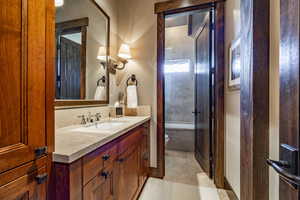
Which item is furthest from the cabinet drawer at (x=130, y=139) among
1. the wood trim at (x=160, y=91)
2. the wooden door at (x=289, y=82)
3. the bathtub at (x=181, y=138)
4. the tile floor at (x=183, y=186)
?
the bathtub at (x=181, y=138)

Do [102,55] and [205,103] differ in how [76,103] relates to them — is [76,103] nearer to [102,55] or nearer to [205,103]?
[102,55]

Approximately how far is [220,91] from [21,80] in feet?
6.56

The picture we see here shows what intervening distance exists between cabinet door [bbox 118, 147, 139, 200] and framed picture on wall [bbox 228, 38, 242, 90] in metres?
1.25

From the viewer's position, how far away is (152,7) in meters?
2.31

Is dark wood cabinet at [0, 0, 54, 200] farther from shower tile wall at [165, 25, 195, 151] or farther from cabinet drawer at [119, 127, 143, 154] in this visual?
shower tile wall at [165, 25, 195, 151]

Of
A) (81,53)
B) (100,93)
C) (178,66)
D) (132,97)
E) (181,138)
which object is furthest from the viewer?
(178,66)

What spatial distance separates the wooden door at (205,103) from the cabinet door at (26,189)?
6.59ft

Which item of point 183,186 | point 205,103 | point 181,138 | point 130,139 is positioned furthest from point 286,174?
point 181,138

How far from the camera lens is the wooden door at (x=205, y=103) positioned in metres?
2.25

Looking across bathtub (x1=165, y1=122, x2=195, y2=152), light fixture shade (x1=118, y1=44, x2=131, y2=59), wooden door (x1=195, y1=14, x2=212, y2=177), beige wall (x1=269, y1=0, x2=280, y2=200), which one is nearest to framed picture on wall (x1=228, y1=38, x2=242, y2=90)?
wooden door (x1=195, y1=14, x2=212, y2=177)

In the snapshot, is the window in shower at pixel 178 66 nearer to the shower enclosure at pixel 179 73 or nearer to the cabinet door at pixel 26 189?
the shower enclosure at pixel 179 73

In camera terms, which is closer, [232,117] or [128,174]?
[128,174]

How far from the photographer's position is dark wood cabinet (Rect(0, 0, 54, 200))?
23.3 inches

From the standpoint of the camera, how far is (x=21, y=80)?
2.13 ft
